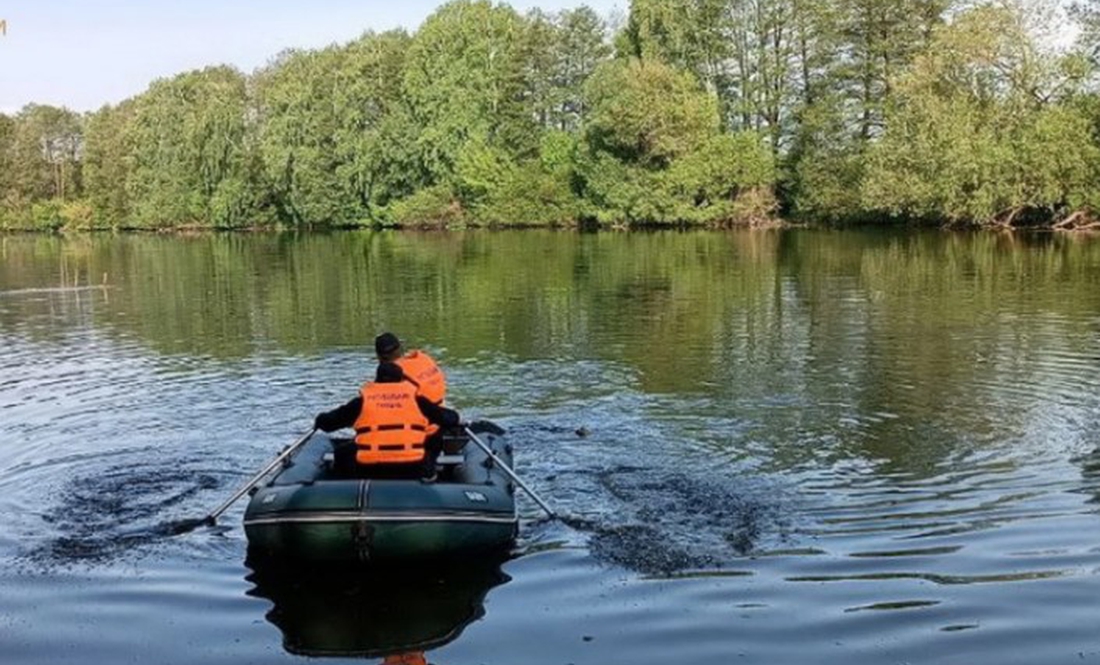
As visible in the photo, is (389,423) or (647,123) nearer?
(389,423)

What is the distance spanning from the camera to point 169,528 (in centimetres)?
995

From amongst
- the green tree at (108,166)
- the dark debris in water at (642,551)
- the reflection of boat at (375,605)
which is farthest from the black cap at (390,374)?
the green tree at (108,166)

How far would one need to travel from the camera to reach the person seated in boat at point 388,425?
30.2 feet

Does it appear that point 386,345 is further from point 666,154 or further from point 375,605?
point 666,154

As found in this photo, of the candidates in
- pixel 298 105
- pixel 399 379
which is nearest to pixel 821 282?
pixel 399 379

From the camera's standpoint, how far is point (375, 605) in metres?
8.20

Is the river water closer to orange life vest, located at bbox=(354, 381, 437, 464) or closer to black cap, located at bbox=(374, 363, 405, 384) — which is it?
orange life vest, located at bbox=(354, 381, 437, 464)

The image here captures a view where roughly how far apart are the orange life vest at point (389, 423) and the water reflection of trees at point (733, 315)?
467 cm

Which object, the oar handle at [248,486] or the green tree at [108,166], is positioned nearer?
the oar handle at [248,486]

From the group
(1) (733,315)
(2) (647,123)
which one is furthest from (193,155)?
(1) (733,315)

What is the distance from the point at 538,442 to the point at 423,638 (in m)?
5.79

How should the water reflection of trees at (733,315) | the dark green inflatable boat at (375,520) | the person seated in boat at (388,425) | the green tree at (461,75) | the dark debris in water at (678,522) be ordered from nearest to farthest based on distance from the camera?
the dark green inflatable boat at (375,520) < the dark debris in water at (678,522) < the person seated in boat at (388,425) < the water reflection of trees at (733,315) < the green tree at (461,75)

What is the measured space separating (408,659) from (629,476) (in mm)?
4647

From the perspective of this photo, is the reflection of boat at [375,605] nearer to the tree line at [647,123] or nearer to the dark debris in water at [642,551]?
the dark debris in water at [642,551]
